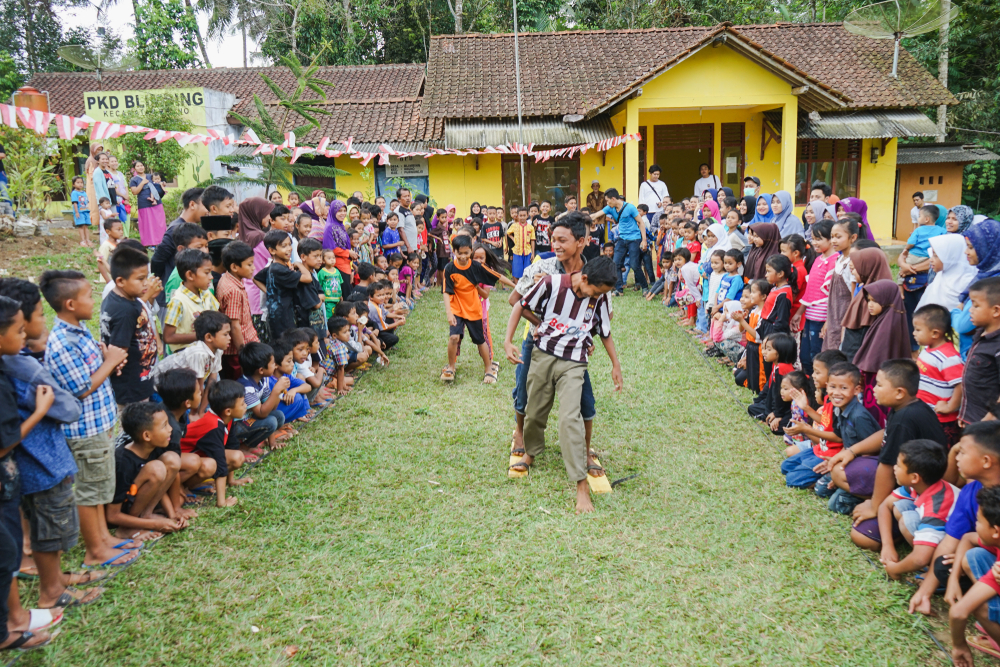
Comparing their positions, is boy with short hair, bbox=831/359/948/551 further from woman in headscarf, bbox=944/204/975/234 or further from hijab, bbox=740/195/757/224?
hijab, bbox=740/195/757/224

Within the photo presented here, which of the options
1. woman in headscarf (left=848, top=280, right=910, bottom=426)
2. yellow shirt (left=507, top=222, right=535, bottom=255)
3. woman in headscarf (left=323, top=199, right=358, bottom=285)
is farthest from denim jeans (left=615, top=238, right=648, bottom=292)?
woman in headscarf (left=848, top=280, right=910, bottom=426)

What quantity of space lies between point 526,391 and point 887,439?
2.29m

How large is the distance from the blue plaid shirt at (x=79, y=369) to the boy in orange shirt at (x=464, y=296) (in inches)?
144

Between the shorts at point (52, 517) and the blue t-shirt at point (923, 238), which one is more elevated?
the blue t-shirt at point (923, 238)

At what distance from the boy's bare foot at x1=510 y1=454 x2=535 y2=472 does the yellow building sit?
33.5 feet

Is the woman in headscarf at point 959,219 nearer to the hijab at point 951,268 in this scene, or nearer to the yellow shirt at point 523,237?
the hijab at point 951,268

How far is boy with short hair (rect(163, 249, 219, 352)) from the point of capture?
181 inches

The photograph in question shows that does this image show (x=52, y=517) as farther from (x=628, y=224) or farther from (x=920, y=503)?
(x=628, y=224)

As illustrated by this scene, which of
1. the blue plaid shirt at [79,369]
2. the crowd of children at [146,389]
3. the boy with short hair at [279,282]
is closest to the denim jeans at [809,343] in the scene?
the crowd of children at [146,389]

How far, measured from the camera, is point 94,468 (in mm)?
3502

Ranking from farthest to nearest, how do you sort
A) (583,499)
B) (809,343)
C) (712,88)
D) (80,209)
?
(712,88) → (80,209) → (809,343) → (583,499)

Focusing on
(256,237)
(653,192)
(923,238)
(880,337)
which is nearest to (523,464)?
(880,337)

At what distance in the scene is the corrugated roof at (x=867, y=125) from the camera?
15.0m

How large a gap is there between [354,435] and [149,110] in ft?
40.7
